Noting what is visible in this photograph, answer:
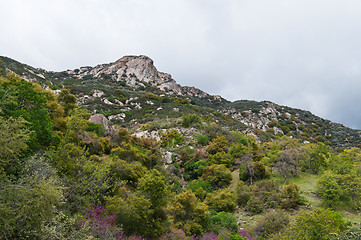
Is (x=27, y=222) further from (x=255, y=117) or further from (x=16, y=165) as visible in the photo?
(x=255, y=117)

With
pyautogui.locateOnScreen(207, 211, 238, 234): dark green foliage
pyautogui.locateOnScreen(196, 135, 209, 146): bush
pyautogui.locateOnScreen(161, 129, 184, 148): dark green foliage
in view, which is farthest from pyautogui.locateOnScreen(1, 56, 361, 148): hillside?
pyautogui.locateOnScreen(207, 211, 238, 234): dark green foliage

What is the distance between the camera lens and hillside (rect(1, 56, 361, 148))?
156 feet

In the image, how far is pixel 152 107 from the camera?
173 ft

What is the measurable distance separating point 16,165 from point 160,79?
102 meters

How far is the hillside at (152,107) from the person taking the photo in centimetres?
4762

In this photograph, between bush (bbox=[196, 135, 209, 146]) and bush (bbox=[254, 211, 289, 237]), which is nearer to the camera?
bush (bbox=[254, 211, 289, 237])

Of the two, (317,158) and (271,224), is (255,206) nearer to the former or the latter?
(271,224)

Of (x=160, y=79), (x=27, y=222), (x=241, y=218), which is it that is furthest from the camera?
(x=160, y=79)

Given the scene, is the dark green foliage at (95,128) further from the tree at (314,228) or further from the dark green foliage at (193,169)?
the tree at (314,228)

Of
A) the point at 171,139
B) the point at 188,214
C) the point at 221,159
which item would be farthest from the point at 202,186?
the point at 171,139

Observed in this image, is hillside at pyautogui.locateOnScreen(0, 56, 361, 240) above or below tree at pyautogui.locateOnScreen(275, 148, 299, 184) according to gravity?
below

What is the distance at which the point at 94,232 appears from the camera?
24.0 ft

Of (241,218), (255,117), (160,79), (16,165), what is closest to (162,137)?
(241,218)

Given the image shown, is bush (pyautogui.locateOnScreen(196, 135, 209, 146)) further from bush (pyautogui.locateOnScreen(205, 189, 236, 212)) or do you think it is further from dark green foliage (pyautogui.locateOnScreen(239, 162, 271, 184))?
bush (pyautogui.locateOnScreen(205, 189, 236, 212))
